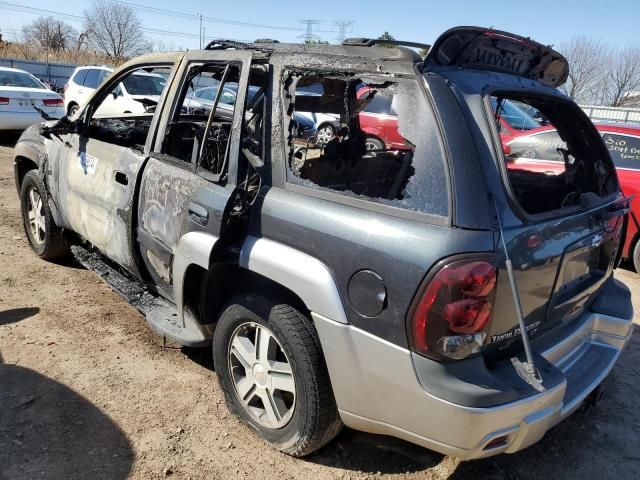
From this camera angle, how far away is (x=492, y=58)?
243cm

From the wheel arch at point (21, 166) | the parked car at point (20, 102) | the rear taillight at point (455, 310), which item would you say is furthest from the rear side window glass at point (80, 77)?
the rear taillight at point (455, 310)

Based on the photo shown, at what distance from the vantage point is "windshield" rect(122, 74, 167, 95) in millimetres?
12039

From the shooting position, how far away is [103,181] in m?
3.63

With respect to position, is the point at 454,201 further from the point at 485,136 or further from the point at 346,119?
the point at 346,119

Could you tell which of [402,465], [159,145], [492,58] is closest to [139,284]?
[159,145]

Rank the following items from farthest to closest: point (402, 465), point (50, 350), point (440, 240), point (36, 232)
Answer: point (36, 232) → point (50, 350) → point (402, 465) → point (440, 240)

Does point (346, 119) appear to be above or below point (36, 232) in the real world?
above

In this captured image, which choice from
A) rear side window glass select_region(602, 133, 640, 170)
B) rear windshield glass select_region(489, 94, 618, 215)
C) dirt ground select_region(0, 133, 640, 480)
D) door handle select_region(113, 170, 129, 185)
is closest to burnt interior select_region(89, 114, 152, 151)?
door handle select_region(113, 170, 129, 185)

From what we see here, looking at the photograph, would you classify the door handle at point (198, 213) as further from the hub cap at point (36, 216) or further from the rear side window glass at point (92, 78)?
the rear side window glass at point (92, 78)

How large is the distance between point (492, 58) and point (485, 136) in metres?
0.60

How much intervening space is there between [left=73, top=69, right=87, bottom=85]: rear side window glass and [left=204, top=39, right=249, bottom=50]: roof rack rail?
12.7 metres

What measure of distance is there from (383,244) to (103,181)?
240cm

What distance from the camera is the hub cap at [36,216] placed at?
477cm

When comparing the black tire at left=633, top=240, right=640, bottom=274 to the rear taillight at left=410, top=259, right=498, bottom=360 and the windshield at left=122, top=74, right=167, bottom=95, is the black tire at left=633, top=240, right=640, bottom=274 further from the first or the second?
the windshield at left=122, top=74, right=167, bottom=95
